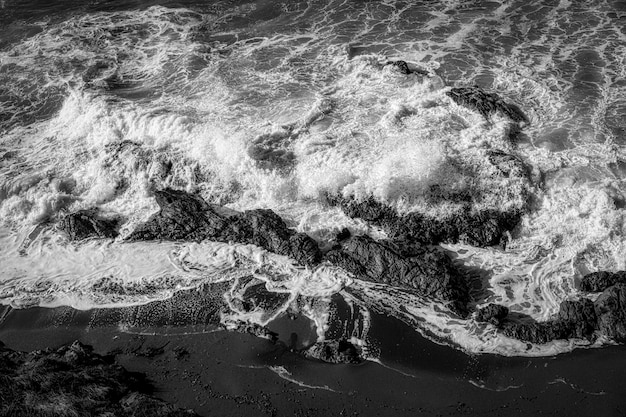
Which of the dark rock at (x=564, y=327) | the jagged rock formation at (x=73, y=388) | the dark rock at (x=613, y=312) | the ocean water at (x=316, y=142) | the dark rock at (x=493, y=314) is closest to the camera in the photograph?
the jagged rock formation at (x=73, y=388)

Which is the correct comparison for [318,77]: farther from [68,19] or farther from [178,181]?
[68,19]

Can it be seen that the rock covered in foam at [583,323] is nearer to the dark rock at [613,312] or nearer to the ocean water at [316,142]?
the dark rock at [613,312]

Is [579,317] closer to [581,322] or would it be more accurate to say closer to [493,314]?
[581,322]

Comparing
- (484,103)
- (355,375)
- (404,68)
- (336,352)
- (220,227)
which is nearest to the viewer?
(355,375)

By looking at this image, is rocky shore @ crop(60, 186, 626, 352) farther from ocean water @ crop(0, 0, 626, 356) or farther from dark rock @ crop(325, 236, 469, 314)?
ocean water @ crop(0, 0, 626, 356)

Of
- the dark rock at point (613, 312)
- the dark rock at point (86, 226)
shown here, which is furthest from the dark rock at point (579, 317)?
the dark rock at point (86, 226)

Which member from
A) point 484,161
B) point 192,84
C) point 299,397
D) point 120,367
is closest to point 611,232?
point 484,161

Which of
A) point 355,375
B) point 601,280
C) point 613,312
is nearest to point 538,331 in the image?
point 613,312
